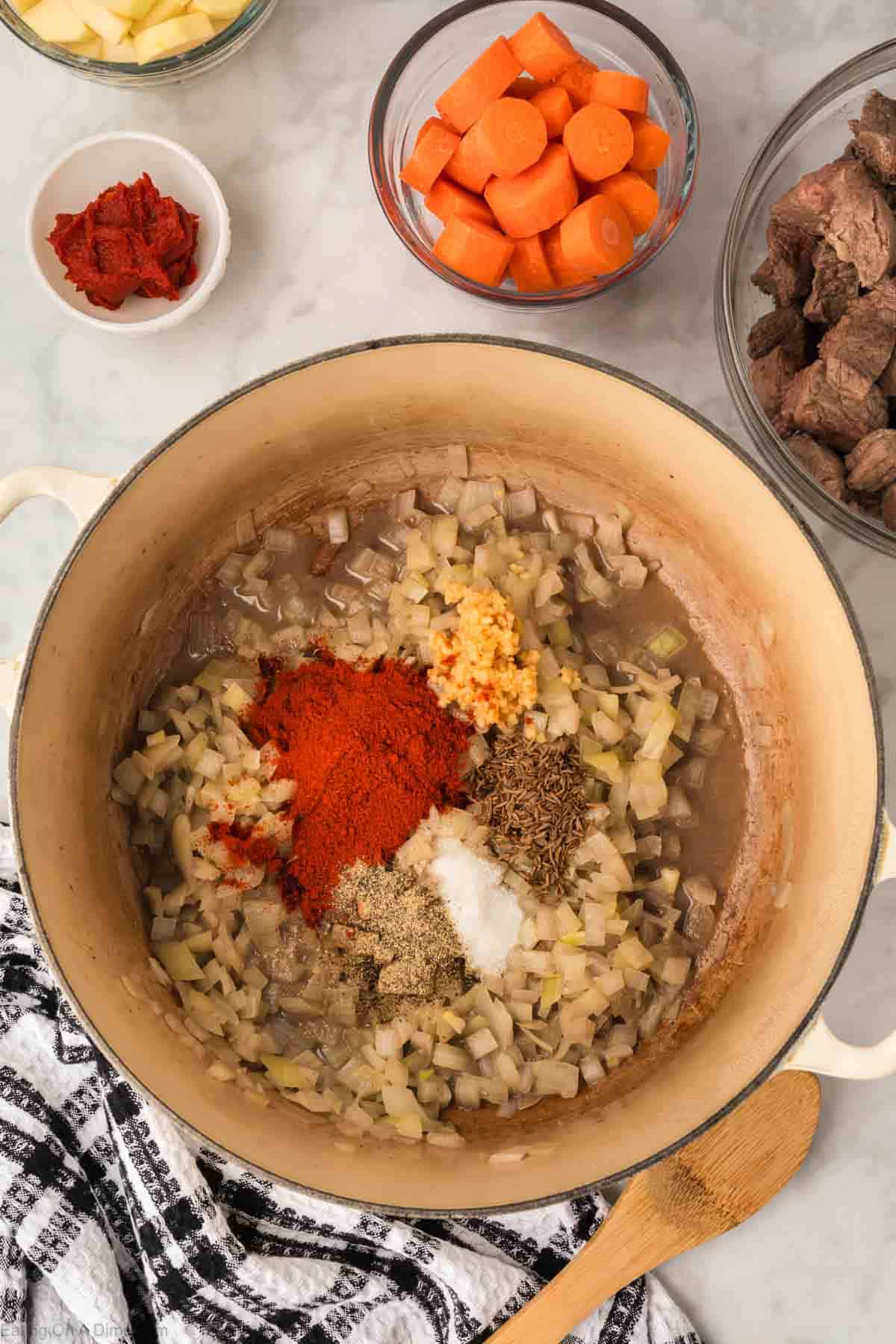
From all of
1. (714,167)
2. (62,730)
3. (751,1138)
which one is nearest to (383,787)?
(62,730)

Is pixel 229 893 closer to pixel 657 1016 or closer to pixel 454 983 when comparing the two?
pixel 454 983

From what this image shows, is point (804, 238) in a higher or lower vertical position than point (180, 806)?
higher

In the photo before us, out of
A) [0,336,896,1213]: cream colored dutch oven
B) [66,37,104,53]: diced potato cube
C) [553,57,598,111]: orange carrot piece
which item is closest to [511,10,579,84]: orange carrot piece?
[553,57,598,111]: orange carrot piece

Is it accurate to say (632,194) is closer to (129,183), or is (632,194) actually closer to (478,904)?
(129,183)

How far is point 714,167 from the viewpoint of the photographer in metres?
1.90

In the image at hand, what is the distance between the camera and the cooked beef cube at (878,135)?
162 cm

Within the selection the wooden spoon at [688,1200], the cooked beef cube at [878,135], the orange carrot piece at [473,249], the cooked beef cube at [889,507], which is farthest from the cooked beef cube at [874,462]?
the wooden spoon at [688,1200]

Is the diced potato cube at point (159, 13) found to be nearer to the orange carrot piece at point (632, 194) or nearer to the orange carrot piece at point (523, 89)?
the orange carrot piece at point (523, 89)

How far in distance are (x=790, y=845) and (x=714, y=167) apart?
1.10 m

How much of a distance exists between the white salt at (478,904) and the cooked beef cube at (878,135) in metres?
1.13

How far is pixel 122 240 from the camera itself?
1.81 metres

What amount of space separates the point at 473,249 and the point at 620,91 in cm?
31

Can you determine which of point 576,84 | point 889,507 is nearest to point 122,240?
point 576,84

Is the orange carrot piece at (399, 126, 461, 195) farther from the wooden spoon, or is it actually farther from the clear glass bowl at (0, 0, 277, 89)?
the wooden spoon
